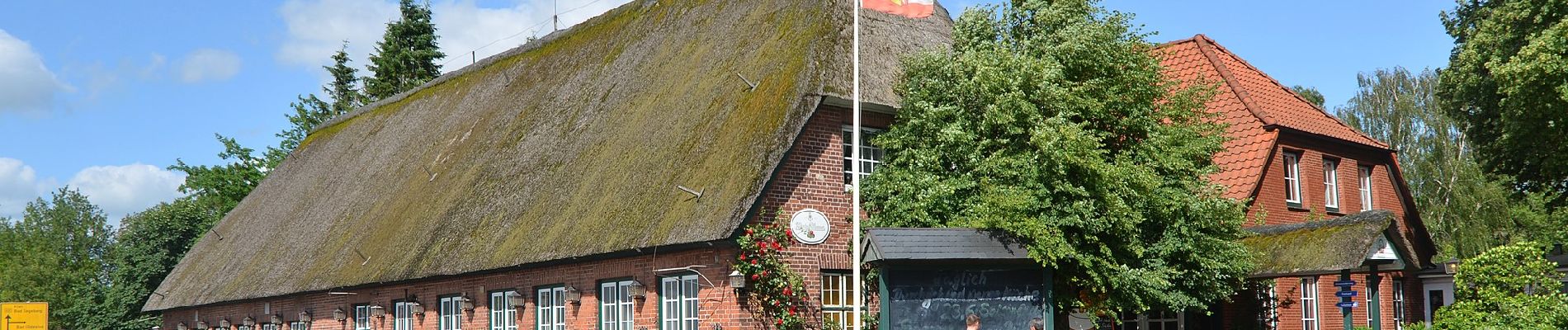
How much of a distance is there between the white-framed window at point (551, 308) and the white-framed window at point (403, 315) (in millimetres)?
4417

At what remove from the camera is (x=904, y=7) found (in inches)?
706

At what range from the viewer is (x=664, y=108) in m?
21.1

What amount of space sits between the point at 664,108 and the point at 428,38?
120ft

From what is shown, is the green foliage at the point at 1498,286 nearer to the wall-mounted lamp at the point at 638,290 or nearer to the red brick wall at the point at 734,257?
the red brick wall at the point at 734,257

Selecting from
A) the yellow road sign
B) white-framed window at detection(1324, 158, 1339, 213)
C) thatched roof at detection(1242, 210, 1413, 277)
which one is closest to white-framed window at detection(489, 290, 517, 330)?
thatched roof at detection(1242, 210, 1413, 277)

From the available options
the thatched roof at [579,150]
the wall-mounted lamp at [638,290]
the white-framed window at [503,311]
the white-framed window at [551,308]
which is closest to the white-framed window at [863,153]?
the thatched roof at [579,150]

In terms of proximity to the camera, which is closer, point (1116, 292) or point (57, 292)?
point (1116, 292)

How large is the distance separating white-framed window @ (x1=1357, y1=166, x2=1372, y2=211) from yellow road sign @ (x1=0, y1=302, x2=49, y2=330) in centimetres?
3346

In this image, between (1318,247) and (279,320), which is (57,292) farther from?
(1318,247)

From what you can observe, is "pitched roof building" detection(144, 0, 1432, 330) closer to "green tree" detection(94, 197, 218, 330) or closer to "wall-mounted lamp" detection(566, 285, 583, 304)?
"wall-mounted lamp" detection(566, 285, 583, 304)

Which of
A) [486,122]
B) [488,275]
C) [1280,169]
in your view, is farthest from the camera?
[486,122]

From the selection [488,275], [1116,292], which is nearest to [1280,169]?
[1116,292]

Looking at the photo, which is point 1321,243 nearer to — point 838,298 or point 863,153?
point 863,153

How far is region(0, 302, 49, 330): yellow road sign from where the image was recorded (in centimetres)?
3925
